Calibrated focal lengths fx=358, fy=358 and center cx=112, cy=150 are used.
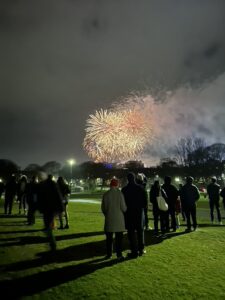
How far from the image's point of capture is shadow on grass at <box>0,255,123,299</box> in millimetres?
7488

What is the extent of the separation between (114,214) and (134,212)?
76 centimetres

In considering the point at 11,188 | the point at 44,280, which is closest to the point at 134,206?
the point at 44,280

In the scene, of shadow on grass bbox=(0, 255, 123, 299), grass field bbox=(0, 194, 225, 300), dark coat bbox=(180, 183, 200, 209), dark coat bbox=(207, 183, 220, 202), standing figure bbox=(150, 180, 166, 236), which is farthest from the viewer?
dark coat bbox=(207, 183, 220, 202)

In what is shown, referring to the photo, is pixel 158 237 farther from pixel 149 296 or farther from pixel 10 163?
pixel 10 163

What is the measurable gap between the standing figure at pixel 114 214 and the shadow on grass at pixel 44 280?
2.34 feet

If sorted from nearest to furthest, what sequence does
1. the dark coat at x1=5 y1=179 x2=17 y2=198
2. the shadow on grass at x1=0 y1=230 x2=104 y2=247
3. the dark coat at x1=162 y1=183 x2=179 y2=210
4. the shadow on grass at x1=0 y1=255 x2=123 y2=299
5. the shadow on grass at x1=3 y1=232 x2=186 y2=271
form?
the shadow on grass at x1=0 y1=255 x2=123 y2=299 < the shadow on grass at x1=3 y1=232 x2=186 y2=271 < the shadow on grass at x1=0 y1=230 x2=104 y2=247 < the dark coat at x1=162 y1=183 x2=179 y2=210 < the dark coat at x1=5 y1=179 x2=17 y2=198

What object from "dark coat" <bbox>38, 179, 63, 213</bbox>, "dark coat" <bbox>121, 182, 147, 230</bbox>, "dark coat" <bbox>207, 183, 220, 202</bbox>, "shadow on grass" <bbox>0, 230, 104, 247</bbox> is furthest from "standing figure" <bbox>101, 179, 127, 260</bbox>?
"dark coat" <bbox>207, 183, 220, 202</bbox>

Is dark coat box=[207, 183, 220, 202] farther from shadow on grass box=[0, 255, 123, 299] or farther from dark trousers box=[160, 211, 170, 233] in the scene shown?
shadow on grass box=[0, 255, 123, 299]

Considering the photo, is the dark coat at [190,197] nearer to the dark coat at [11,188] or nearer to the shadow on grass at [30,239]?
the shadow on grass at [30,239]

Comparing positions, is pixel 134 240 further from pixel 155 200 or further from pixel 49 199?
pixel 155 200

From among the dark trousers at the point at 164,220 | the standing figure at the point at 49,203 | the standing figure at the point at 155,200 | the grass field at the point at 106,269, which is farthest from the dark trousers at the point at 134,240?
the dark trousers at the point at 164,220

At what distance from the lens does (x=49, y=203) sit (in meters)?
10.8

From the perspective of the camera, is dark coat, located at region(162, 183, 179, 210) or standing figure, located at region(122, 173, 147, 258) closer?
standing figure, located at region(122, 173, 147, 258)

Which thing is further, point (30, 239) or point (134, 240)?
point (30, 239)
